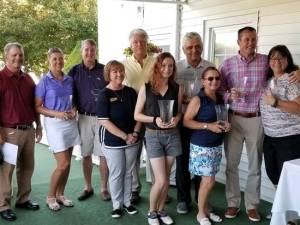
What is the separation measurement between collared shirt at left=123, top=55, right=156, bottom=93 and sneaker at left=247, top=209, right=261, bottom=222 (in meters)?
1.64

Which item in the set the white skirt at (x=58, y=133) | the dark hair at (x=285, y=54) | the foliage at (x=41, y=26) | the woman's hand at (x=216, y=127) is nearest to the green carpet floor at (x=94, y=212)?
the white skirt at (x=58, y=133)

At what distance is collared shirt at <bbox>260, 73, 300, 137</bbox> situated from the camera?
3080mm

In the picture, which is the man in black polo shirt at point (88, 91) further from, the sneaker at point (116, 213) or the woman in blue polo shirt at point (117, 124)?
the sneaker at point (116, 213)

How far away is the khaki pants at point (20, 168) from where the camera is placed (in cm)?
356

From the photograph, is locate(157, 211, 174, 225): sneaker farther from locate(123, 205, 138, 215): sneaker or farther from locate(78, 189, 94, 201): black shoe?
locate(78, 189, 94, 201): black shoe

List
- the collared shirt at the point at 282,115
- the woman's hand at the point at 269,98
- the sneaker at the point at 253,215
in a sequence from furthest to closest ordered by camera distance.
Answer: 1. the sneaker at the point at 253,215
2. the collared shirt at the point at 282,115
3. the woman's hand at the point at 269,98

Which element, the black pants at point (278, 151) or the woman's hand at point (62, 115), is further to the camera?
the woman's hand at point (62, 115)

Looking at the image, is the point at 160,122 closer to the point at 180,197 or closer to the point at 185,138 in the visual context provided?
the point at 185,138

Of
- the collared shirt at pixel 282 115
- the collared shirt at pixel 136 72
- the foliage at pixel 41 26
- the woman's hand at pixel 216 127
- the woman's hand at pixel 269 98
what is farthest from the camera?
the foliage at pixel 41 26

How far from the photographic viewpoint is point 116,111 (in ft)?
11.3

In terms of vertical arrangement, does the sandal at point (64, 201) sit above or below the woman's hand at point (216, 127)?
below

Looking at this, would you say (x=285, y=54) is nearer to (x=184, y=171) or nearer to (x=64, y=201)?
(x=184, y=171)

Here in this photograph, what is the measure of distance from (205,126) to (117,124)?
805 millimetres

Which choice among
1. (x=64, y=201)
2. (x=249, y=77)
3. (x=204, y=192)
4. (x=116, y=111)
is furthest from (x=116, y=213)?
(x=249, y=77)
